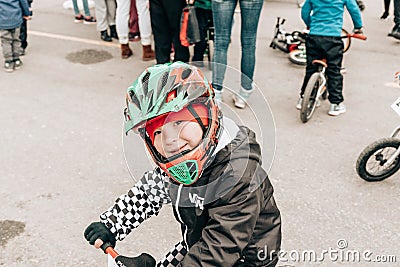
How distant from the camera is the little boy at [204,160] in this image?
156 cm

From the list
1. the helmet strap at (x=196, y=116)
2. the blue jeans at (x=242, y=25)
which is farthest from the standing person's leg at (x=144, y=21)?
the helmet strap at (x=196, y=116)

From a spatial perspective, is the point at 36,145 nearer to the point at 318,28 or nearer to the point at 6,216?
the point at 6,216

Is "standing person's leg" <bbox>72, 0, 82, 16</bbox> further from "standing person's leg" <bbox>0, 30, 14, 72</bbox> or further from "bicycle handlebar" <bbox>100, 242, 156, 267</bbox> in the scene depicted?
"bicycle handlebar" <bbox>100, 242, 156, 267</bbox>

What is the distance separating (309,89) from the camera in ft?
14.2

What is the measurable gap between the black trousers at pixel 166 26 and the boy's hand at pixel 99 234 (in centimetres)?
334

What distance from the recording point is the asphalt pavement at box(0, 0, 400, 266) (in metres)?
3.09

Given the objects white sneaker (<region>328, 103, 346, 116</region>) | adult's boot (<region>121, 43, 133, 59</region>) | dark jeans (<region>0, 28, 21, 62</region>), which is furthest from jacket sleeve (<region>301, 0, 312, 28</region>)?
dark jeans (<region>0, 28, 21, 62</region>)

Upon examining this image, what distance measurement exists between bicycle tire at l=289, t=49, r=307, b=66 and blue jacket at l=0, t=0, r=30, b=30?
3235 millimetres

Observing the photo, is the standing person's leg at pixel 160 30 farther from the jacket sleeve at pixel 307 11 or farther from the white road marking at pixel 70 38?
the white road marking at pixel 70 38

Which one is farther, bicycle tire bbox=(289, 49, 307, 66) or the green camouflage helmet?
bicycle tire bbox=(289, 49, 307, 66)

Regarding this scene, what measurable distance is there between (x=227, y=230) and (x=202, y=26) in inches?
158

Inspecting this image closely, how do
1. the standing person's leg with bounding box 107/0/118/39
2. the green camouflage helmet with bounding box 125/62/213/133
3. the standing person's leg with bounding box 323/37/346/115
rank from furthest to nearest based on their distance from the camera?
the standing person's leg with bounding box 107/0/118/39 → the standing person's leg with bounding box 323/37/346/115 → the green camouflage helmet with bounding box 125/62/213/133

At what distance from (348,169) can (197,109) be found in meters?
2.57

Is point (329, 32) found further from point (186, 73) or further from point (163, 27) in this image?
point (186, 73)
